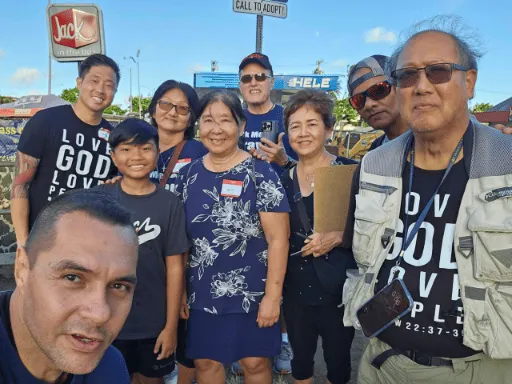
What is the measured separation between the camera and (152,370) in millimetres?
2381

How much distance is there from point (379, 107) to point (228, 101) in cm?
113

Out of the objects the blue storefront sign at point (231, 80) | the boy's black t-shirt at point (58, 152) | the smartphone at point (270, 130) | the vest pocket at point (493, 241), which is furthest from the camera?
the blue storefront sign at point (231, 80)

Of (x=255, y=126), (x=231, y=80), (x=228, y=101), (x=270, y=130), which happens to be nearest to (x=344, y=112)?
(x=231, y=80)

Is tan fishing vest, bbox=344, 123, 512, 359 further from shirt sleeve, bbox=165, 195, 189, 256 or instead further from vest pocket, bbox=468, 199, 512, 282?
shirt sleeve, bbox=165, 195, 189, 256

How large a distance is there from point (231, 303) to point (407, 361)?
40.5 inches

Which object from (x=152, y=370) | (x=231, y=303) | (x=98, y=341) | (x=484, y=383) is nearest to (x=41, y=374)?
(x=98, y=341)

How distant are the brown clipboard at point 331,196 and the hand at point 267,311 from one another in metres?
0.53

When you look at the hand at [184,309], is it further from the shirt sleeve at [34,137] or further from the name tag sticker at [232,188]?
the shirt sleeve at [34,137]

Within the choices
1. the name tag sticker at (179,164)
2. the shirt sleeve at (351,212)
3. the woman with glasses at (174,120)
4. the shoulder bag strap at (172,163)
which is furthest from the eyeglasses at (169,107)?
the shirt sleeve at (351,212)

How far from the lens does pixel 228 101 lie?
7.74ft

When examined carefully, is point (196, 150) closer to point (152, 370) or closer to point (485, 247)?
point (152, 370)

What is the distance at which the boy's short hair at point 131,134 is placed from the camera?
2312 millimetres

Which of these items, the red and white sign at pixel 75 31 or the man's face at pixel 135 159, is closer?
the man's face at pixel 135 159

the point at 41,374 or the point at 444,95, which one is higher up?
the point at 444,95
